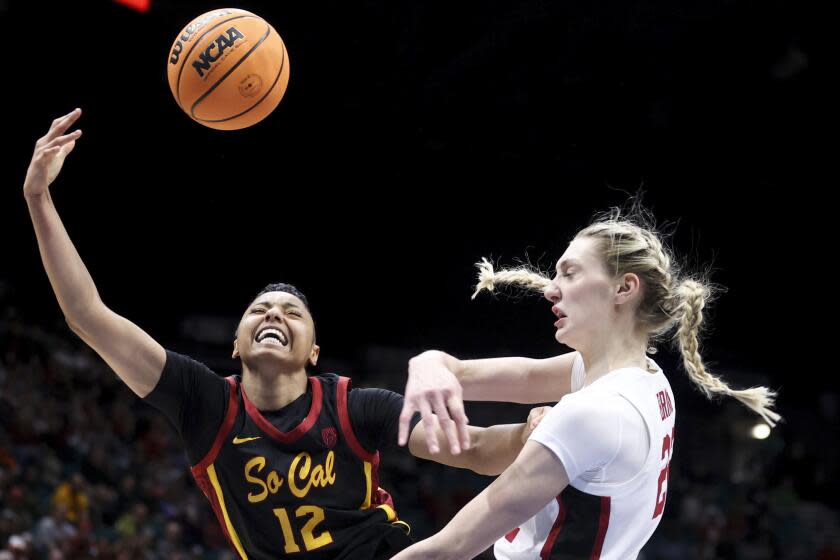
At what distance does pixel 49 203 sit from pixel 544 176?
859 cm

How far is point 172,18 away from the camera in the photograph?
30.5 feet

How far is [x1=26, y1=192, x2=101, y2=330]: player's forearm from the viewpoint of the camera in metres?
2.81

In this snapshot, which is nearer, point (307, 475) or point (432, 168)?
point (307, 475)

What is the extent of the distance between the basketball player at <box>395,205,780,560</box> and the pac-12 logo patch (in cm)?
64

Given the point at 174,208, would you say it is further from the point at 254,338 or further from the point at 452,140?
the point at 254,338

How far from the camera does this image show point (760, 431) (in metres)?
12.8

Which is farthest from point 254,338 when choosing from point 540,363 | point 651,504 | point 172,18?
point 172,18

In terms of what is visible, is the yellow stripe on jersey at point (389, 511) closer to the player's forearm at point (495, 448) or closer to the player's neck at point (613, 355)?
the player's forearm at point (495, 448)

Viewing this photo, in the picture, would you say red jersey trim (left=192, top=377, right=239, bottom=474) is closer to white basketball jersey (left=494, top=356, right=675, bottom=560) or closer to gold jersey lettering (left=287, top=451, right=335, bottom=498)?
gold jersey lettering (left=287, top=451, right=335, bottom=498)

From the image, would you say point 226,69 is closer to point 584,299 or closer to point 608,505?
point 584,299

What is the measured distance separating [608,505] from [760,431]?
37.3 ft

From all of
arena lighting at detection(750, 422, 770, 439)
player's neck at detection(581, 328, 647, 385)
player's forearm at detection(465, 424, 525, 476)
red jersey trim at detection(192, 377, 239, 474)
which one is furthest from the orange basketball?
arena lighting at detection(750, 422, 770, 439)

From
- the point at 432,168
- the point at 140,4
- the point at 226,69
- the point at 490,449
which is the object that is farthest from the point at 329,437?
the point at 432,168

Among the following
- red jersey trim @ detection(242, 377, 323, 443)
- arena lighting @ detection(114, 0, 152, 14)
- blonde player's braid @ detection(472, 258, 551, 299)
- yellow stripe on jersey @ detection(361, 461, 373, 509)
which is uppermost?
blonde player's braid @ detection(472, 258, 551, 299)
